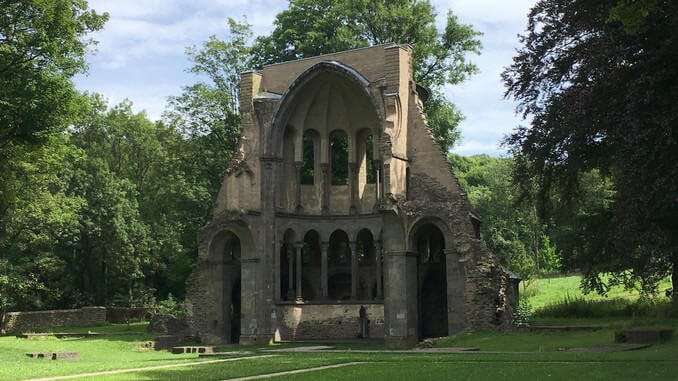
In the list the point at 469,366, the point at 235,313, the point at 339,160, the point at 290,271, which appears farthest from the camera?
the point at 339,160

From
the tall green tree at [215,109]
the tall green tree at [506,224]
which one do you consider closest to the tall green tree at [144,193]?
the tall green tree at [215,109]

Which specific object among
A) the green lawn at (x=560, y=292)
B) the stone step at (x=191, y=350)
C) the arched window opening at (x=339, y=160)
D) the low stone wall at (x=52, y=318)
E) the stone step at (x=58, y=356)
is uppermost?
the arched window opening at (x=339, y=160)

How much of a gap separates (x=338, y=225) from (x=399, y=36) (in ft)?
40.9

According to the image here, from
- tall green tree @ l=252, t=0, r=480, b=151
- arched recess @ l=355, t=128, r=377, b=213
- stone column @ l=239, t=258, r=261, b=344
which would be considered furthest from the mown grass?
tall green tree @ l=252, t=0, r=480, b=151

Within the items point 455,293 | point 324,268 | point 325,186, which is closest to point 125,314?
point 324,268

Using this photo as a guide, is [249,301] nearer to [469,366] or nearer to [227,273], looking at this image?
[227,273]

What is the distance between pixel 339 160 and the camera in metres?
42.1

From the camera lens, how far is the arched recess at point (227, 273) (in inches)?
1400

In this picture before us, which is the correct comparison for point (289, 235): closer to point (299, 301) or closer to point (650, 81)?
point (299, 301)

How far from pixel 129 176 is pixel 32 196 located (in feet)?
71.4

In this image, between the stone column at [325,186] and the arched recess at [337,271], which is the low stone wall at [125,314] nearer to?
the arched recess at [337,271]

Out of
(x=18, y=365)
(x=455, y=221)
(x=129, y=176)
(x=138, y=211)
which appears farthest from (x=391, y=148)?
(x=129, y=176)

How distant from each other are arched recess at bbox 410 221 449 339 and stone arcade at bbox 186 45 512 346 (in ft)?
0.17

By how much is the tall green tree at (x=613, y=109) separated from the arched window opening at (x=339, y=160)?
16.8 metres
